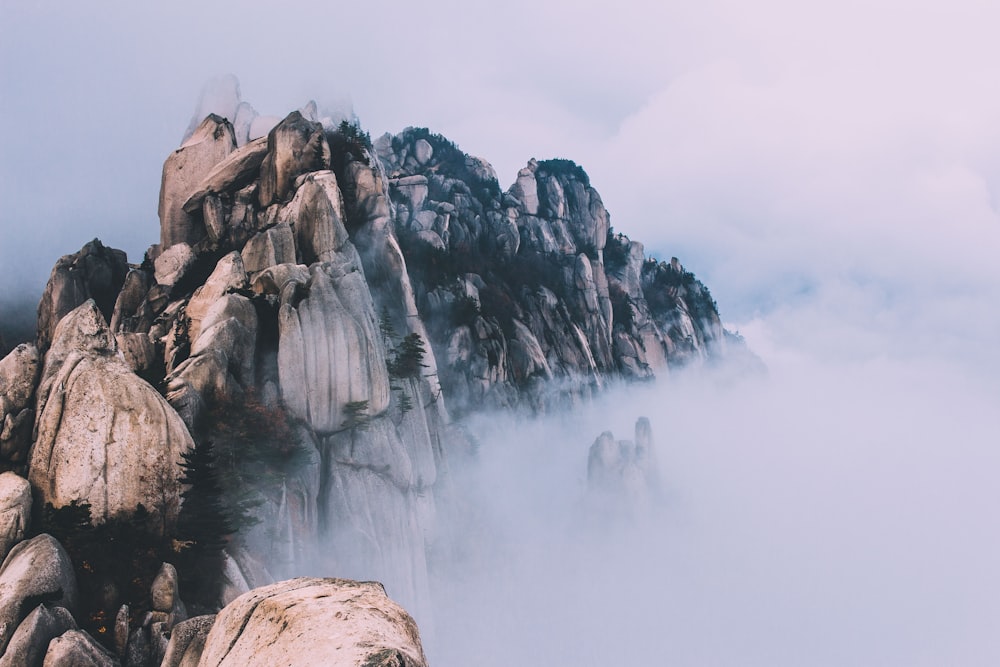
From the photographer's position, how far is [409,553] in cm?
3728

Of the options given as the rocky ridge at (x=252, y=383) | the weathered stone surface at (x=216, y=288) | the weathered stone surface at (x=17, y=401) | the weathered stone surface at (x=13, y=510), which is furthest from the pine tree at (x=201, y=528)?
the weathered stone surface at (x=216, y=288)

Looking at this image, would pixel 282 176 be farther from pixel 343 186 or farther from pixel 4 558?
pixel 4 558

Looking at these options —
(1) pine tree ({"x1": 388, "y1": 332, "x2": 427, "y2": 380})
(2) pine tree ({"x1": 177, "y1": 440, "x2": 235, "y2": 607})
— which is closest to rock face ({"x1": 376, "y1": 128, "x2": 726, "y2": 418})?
(1) pine tree ({"x1": 388, "y1": 332, "x2": 427, "y2": 380})

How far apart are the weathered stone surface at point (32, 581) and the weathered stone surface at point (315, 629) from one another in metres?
7.38

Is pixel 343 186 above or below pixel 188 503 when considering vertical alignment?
above

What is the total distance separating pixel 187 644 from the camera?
46.8 feet

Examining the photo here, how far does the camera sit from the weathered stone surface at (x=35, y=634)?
14711 mm

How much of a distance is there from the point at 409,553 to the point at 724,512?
6249 inches

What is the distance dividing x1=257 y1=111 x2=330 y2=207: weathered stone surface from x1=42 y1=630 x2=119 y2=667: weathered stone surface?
3448 centimetres

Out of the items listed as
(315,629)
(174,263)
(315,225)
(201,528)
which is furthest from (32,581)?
(174,263)

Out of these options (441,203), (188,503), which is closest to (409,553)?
(188,503)

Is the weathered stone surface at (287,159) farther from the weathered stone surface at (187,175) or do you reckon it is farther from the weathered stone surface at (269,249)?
the weathered stone surface at (187,175)

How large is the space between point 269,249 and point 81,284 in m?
15.3

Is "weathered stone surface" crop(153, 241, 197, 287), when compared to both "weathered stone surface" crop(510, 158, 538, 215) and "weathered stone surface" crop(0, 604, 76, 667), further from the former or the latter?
"weathered stone surface" crop(510, 158, 538, 215)
